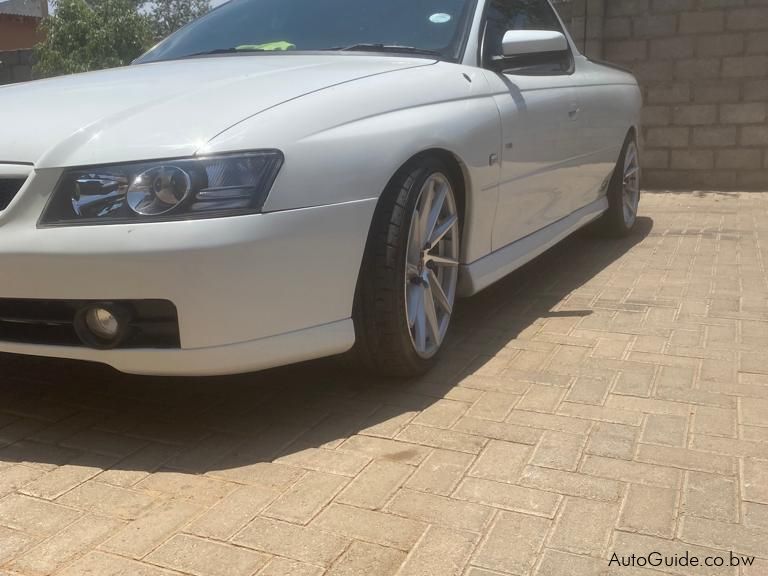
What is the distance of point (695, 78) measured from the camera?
8.78 meters

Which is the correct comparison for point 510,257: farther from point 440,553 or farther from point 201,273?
point 440,553

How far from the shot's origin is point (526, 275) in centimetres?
498

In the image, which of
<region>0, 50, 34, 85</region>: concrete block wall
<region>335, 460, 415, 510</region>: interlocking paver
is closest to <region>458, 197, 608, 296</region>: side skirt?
<region>335, 460, 415, 510</region>: interlocking paver

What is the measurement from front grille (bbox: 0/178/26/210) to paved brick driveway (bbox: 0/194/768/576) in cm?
76

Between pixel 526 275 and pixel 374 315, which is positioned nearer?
pixel 374 315

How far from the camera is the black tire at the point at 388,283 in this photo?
Result: 276cm

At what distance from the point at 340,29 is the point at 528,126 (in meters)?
0.95

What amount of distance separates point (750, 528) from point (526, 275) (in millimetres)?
3011

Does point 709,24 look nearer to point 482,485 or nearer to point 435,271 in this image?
point 435,271

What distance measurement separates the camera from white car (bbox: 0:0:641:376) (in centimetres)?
228

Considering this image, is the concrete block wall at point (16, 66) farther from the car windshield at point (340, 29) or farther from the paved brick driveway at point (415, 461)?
the paved brick driveway at point (415, 461)

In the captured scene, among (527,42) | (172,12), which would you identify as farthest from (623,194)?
(172,12)

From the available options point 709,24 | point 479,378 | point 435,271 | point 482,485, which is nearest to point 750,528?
point 482,485

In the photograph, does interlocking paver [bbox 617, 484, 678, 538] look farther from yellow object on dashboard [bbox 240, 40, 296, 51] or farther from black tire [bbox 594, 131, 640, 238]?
black tire [bbox 594, 131, 640, 238]
